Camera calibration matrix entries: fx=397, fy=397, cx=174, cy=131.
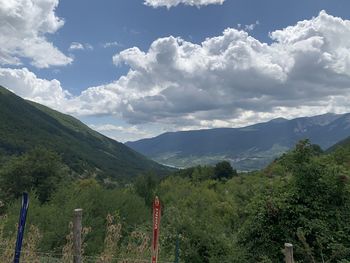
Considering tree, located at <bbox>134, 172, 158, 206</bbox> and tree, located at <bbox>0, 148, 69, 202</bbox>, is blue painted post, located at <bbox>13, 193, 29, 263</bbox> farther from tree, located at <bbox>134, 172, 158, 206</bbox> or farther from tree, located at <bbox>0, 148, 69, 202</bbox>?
tree, located at <bbox>134, 172, 158, 206</bbox>

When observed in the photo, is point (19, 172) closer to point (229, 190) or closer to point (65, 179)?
point (65, 179)

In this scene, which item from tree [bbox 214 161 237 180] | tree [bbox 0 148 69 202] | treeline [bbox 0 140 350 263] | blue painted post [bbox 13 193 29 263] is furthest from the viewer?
tree [bbox 214 161 237 180]

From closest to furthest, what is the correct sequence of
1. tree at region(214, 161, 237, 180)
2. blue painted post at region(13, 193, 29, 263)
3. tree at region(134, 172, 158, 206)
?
blue painted post at region(13, 193, 29, 263), tree at region(134, 172, 158, 206), tree at region(214, 161, 237, 180)

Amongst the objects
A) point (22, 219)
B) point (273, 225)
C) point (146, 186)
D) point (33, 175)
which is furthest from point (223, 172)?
point (22, 219)

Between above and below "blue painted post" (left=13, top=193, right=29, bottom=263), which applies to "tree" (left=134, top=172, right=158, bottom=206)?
below

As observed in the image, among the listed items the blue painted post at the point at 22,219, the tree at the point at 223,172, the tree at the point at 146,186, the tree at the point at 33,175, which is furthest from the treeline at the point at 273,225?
the tree at the point at 223,172

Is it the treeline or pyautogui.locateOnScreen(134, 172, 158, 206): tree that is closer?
the treeline

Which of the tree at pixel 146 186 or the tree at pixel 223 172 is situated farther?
the tree at pixel 223 172

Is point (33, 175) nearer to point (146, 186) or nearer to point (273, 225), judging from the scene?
point (146, 186)

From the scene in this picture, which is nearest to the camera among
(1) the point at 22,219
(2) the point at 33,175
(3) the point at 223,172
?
(1) the point at 22,219

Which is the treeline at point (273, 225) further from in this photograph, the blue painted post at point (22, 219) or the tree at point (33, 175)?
the tree at point (33, 175)

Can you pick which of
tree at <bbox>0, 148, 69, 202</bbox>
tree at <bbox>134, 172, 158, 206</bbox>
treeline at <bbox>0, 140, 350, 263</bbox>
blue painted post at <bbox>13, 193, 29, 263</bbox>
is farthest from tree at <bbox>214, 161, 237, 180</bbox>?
blue painted post at <bbox>13, 193, 29, 263</bbox>

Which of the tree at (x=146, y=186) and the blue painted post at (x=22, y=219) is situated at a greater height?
the blue painted post at (x=22, y=219)

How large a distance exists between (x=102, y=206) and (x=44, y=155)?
25119 millimetres
